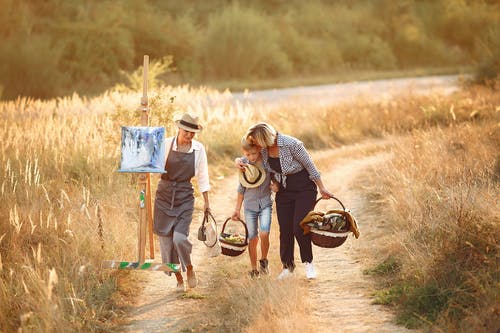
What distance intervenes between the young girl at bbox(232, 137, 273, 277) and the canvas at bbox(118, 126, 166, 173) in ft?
2.86

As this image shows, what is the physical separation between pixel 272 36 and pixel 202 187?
1081 inches

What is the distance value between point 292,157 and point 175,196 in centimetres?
119

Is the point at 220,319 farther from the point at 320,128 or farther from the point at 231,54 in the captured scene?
the point at 231,54

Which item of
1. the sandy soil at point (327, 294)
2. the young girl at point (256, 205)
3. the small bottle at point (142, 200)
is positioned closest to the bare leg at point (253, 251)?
the young girl at point (256, 205)

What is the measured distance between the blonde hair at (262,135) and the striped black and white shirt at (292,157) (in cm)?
23

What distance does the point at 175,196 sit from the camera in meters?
7.56

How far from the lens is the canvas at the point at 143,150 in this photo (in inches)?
283

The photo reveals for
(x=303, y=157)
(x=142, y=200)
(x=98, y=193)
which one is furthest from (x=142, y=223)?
(x=98, y=193)

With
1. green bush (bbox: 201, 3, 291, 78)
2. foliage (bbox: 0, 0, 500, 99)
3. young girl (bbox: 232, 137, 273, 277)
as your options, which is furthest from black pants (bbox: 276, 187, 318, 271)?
green bush (bbox: 201, 3, 291, 78)

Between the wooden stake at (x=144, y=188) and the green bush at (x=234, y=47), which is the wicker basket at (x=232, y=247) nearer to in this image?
the wooden stake at (x=144, y=188)

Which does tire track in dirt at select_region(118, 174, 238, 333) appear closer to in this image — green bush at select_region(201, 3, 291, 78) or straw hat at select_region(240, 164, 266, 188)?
straw hat at select_region(240, 164, 266, 188)

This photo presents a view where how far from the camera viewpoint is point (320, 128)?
56.4 feet

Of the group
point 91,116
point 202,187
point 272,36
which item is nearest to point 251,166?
point 202,187

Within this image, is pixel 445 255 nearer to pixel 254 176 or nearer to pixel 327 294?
pixel 327 294
